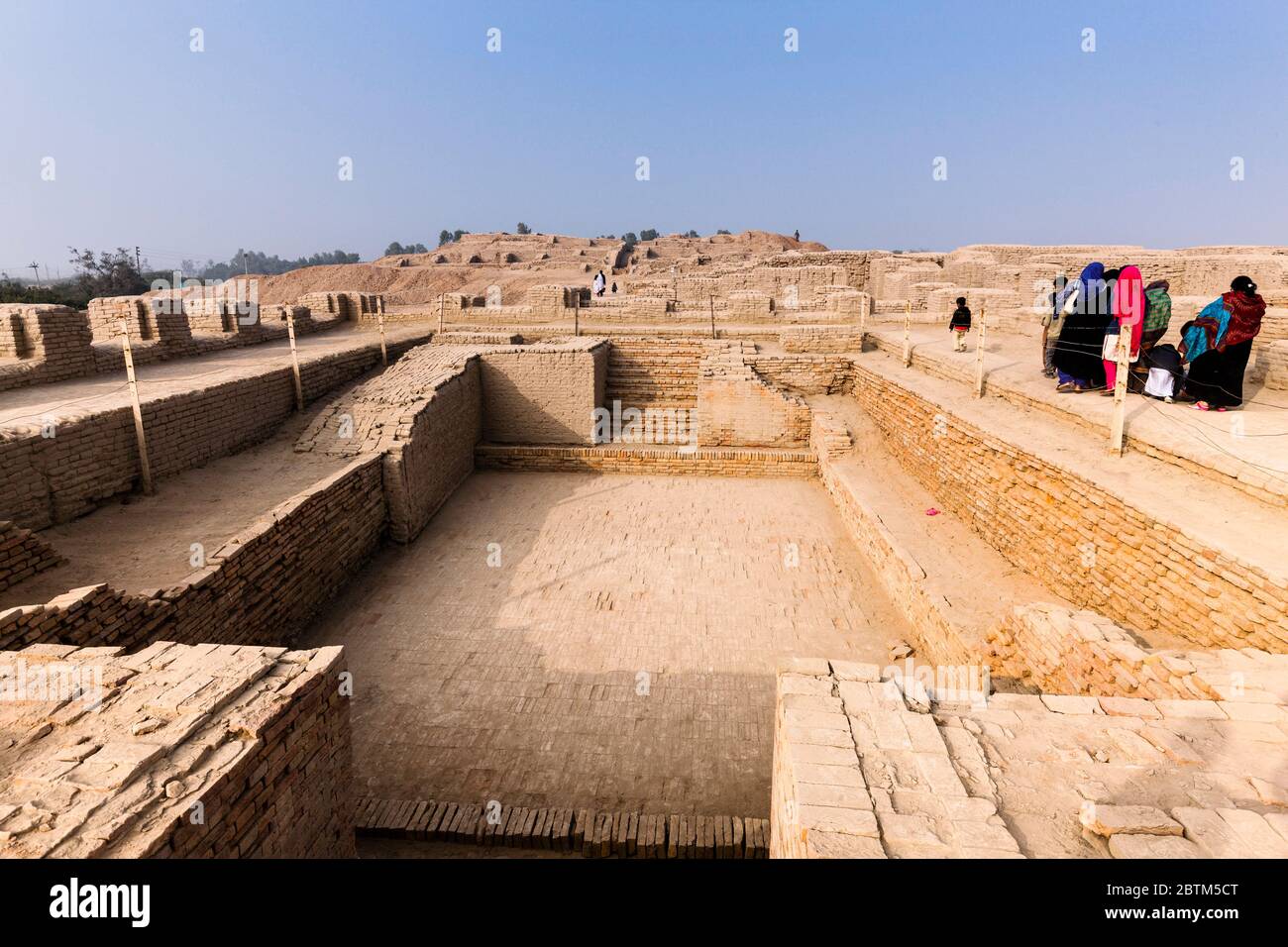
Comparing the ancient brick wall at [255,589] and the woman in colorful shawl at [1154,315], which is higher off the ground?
the woman in colorful shawl at [1154,315]

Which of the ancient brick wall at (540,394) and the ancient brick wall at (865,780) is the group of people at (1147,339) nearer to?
the ancient brick wall at (865,780)

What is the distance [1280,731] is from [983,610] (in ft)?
7.85

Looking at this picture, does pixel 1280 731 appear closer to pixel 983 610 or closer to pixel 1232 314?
pixel 983 610

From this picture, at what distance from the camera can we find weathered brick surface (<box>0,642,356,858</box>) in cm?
234

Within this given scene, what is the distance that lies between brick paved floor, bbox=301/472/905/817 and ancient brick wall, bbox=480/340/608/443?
2062mm

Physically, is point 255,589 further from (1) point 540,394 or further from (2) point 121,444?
(1) point 540,394

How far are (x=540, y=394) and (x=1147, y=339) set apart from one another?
7.98 metres

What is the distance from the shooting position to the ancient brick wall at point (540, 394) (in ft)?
36.1

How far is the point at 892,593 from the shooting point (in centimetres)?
654

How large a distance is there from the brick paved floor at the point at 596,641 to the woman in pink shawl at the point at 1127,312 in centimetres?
314

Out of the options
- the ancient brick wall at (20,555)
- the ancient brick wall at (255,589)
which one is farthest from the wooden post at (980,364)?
the ancient brick wall at (20,555)

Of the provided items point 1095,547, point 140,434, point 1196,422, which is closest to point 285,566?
point 140,434

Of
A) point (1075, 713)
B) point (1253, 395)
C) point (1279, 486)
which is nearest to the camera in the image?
point (1075, 713)
